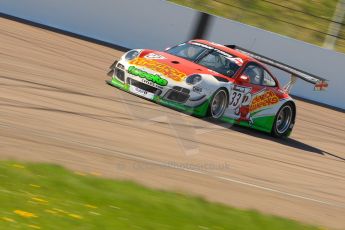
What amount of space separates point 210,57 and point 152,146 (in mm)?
4043

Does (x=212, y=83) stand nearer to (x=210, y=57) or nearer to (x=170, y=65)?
(x=170, y=65)

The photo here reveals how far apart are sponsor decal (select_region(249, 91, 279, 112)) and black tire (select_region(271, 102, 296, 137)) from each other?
27 cm

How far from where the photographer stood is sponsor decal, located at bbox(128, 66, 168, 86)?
40.8 feet

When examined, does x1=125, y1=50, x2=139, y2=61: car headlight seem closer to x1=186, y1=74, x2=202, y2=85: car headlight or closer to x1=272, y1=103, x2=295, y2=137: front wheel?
x1=186, y1=74, x2=202, y2=85: car headlight

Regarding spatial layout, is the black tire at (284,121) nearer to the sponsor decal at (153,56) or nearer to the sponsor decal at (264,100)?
the sponsor decal at (264,100)

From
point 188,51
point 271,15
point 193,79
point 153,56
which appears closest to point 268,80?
point 188,51

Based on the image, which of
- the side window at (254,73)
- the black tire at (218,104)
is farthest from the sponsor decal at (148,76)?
the side window at (254,73)

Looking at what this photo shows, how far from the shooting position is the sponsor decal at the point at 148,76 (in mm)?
12422

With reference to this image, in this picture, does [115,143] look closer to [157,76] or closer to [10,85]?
[10,85]

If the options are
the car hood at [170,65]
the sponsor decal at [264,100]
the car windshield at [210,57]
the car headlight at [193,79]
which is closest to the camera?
the car headlight at [193,79]

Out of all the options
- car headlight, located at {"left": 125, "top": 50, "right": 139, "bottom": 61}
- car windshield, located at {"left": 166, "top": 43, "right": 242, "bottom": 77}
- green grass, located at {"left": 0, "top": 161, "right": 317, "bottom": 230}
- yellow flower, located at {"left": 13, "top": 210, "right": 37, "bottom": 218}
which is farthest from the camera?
car windshield, located at {"left": 166, "top": 43, "right": 242, "bottom": 77}

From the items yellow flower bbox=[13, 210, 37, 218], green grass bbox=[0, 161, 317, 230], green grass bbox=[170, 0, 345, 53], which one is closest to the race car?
green grass bbox=[0, 161, 317, 230]

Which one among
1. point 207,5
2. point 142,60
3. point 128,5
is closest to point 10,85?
point 142,60

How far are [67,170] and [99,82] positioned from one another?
650cm
